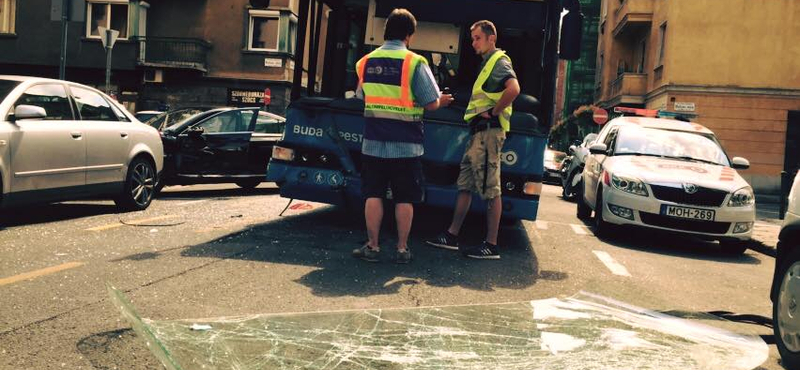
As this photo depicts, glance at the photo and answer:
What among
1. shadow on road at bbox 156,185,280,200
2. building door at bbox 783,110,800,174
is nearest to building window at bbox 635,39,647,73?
building door at bbox 783,110,800,174

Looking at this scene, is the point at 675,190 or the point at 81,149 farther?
the point at 675,190

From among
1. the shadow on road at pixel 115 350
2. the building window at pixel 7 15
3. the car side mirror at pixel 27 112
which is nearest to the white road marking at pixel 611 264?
the shadow on road at pixel 115 350

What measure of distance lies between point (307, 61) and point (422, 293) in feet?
12.9

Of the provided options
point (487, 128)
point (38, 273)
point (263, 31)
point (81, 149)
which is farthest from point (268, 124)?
point (263, 31)

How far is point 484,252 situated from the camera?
22.5ft

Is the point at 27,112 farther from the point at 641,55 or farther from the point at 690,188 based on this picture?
the point at 641,55

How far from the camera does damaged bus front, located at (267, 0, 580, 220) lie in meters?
7.41

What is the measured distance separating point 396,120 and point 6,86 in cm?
434

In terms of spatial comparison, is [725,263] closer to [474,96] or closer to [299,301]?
[474,96]

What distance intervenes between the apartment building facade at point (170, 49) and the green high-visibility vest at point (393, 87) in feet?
85.9

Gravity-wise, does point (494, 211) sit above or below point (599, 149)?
below

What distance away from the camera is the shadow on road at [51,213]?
819 cm

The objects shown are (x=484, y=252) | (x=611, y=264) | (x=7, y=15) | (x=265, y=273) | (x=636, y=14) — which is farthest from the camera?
(x=7, y=15)

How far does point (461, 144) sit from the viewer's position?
7.48m
